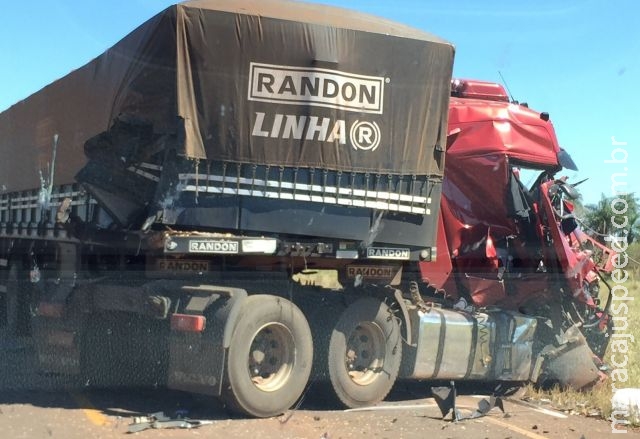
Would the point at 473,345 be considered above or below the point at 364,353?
above

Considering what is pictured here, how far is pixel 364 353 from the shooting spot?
27.0 feet

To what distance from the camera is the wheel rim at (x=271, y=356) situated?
23.7 ft

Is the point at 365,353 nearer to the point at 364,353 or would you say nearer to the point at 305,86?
the point at 364,353

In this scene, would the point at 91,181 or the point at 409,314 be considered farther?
the point at 409,314

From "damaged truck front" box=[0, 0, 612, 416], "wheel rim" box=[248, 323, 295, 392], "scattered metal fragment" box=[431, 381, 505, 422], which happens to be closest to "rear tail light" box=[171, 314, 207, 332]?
"damaged truck front" box=[0, 0, 612, 416]

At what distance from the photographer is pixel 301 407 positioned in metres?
7.88

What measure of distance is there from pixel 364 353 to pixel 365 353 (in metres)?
0.01

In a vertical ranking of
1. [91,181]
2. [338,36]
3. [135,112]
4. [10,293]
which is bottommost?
[10,293]

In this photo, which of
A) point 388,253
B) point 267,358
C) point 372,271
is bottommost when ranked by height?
point 267,358

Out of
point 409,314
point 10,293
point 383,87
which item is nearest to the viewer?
point 383,87

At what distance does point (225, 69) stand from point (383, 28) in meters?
1.68

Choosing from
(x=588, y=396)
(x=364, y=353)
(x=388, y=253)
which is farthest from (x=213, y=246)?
(x=588, y=396)

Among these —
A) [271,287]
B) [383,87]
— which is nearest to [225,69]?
[383,87]

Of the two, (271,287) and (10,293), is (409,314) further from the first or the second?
(10,293)
